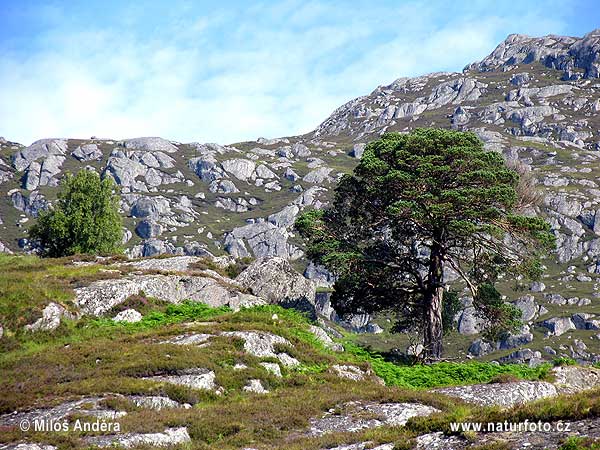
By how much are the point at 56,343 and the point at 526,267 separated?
95.5 ft

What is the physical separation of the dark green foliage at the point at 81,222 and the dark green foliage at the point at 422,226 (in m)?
30.1

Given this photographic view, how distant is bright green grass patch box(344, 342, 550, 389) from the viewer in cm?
2572

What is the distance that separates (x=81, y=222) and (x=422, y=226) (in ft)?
129

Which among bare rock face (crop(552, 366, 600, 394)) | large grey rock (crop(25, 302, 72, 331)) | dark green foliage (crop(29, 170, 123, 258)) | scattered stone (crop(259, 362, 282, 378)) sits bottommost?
bare rock face (crop(552, 366, 600, 394))

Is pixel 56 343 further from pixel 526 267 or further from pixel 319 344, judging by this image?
pixel 526 267

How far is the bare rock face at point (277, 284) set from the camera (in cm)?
3706

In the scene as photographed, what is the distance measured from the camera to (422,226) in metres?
35.5

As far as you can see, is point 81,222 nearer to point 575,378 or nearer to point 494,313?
point 494,313

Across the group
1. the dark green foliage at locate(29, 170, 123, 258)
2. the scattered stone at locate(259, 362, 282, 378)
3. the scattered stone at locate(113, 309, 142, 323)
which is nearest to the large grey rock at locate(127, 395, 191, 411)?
the scattered stone at locate(259, 362, 282, 378)

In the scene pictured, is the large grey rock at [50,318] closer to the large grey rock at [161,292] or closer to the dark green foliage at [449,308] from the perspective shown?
the large grey rock at [161,292]

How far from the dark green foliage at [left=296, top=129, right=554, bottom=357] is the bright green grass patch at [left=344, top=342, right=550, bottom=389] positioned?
20.4 ft

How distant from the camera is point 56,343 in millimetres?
25656

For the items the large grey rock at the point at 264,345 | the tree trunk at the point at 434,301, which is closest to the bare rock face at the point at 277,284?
the tree trunk at the point at 434,301

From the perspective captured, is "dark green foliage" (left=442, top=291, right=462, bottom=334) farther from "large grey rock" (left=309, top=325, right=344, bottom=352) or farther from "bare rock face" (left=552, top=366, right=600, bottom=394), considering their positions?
"bare rock face" (left=552, top=366, right=600, bottom=394)
